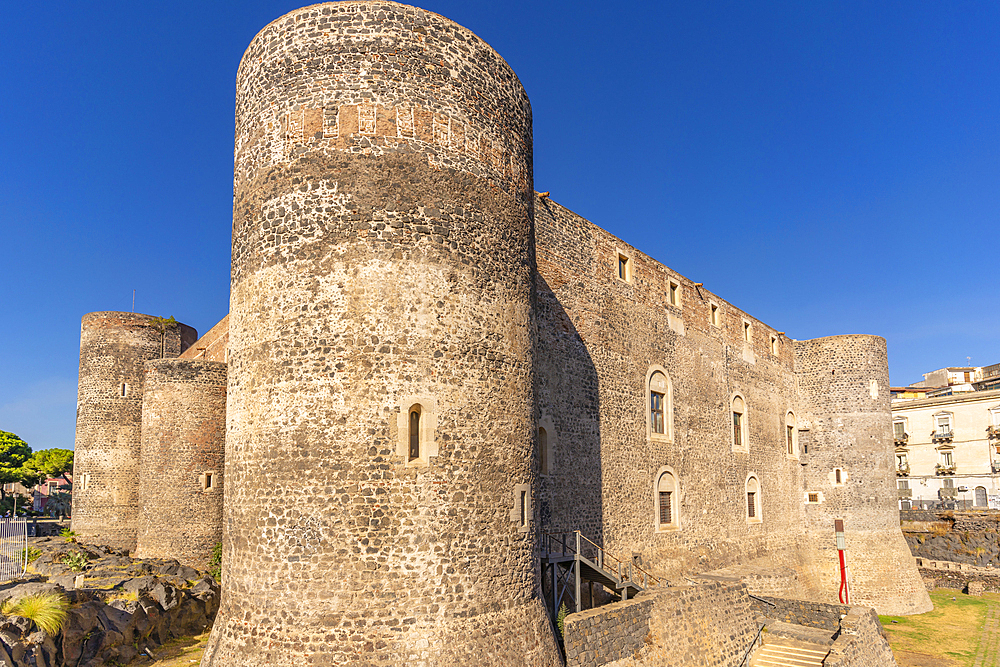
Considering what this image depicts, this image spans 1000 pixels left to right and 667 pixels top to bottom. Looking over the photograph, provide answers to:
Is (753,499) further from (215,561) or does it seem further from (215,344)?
(215,344)

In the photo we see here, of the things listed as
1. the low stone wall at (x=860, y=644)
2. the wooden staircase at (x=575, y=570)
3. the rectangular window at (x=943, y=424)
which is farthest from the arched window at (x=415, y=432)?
the rectangular window at (x=943, y=424)

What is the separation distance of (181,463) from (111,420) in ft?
24.2

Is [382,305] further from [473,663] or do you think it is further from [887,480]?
[887,480]

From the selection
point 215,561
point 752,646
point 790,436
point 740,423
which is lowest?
point 752,646

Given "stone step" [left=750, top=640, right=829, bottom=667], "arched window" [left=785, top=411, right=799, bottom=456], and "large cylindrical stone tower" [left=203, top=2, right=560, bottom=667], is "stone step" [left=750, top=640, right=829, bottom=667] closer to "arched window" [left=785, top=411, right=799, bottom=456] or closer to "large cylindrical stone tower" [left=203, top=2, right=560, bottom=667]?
"large cylindrical stone tower" [left=203, top=2, right=560, bottom=667]

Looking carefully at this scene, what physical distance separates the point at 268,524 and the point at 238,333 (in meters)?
3.02

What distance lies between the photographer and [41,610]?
12375 millimetres

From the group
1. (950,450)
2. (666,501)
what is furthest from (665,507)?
(950,450)

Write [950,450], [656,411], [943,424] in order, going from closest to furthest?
[656,411]
[950,450]
[943,424]

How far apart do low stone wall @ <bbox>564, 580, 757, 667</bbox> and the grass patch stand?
7783mm

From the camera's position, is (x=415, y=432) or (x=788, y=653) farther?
(x=788, y=653)

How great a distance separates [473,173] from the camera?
1138 centimetres

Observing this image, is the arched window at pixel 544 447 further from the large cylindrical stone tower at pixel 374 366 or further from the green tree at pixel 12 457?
the green tree at pixel 12 457

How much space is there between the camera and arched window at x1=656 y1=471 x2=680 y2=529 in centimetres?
2009
